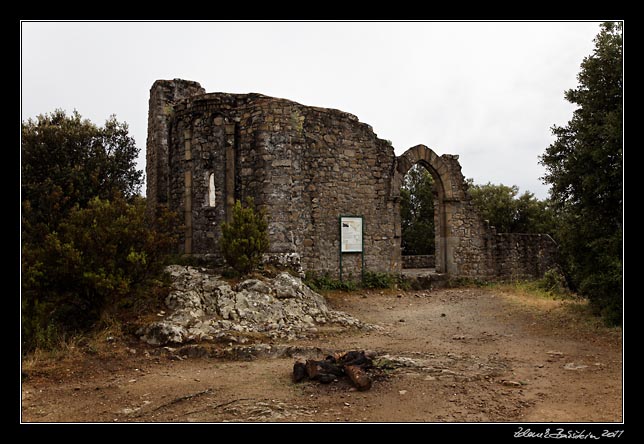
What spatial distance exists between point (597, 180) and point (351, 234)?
7.10m

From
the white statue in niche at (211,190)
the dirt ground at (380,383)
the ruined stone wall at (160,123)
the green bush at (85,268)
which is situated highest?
the ruined stone wall at (160,123)

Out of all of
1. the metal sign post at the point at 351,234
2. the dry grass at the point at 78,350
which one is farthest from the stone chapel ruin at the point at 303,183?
the dry grass at the point at 78,350

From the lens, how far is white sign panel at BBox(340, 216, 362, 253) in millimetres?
14367

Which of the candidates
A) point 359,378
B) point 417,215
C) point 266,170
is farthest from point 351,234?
point 417,215

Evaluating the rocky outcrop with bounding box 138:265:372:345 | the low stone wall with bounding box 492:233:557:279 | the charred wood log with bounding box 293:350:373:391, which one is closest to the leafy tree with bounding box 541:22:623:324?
the rocky outcrop with bounding box 138:265:372:345

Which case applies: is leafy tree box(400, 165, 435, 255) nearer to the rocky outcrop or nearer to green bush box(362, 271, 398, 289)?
green bush box(362, 271, 398, 289)

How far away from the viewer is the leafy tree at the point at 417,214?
27.3 metres

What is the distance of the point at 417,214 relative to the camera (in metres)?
28.5

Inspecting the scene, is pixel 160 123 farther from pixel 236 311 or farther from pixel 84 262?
pixel 236 311

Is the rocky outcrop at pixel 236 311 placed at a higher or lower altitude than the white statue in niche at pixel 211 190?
lower

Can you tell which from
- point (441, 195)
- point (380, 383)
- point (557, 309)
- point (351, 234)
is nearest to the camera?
point (380, 383)

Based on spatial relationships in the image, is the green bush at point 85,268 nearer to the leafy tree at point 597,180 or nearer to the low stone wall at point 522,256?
the leafy tree at point 597,180

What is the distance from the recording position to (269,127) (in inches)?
500

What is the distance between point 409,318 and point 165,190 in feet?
28.3
